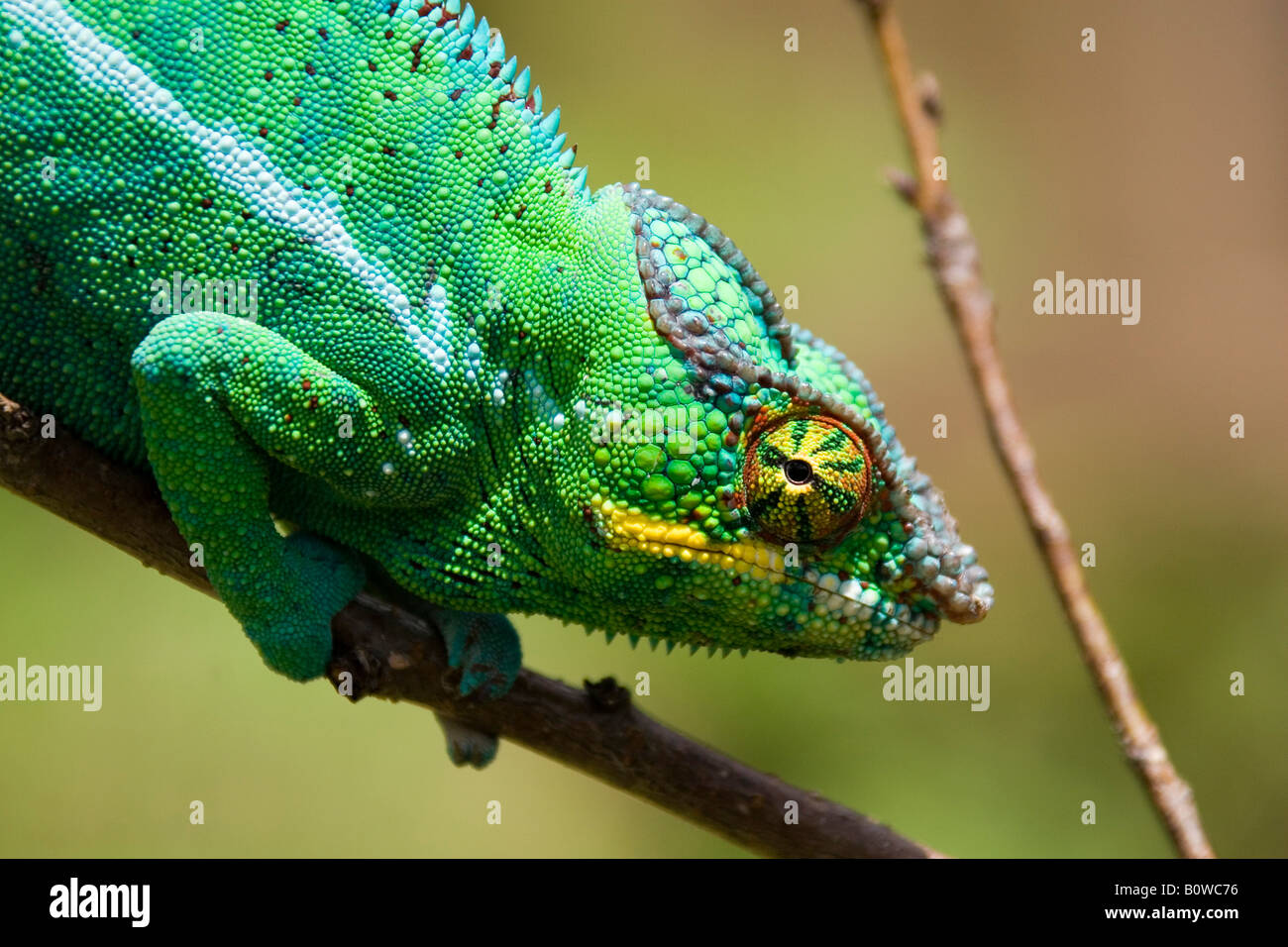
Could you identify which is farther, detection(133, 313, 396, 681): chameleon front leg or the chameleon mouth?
the chameleon mouth

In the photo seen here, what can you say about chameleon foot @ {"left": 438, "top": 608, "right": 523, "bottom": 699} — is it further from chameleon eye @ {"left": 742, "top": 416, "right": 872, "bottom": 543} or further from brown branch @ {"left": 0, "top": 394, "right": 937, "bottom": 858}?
chameleon eye @ {"left": 742, "top": 416, "right": 872, "bottom": 543}

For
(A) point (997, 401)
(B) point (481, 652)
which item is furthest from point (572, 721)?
(A) point (997, 401)

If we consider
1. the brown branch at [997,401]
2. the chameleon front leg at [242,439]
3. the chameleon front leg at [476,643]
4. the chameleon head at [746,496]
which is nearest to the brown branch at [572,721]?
the chameleon front leg at [476,643]

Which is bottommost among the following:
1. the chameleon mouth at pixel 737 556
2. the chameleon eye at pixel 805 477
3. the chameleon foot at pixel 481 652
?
the chameleon foot at pixel 481 652

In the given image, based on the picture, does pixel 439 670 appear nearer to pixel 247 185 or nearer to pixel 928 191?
pixel 247 185

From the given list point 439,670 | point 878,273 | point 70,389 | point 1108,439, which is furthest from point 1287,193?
point 70,389

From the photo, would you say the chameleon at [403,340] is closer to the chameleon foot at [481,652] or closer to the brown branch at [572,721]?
the brown branch at [572,721]

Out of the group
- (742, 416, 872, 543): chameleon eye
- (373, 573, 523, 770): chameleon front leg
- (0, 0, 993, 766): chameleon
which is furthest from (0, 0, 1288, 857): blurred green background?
(742, 416, 872, 543): chameleon eye
